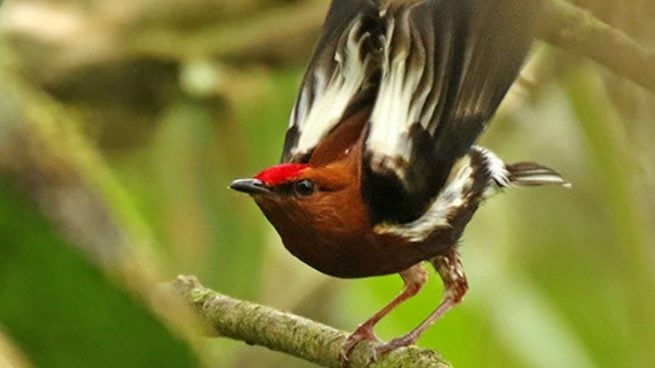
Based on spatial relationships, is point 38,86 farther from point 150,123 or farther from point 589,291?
point 589,291

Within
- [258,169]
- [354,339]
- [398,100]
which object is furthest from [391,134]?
[258,169]

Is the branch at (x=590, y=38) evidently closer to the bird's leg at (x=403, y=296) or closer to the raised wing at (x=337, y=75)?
the raised wing at (x=337, y=75)

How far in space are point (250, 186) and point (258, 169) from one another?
145 centimetres

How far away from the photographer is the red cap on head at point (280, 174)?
0.93 metres

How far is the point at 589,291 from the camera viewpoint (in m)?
2.69

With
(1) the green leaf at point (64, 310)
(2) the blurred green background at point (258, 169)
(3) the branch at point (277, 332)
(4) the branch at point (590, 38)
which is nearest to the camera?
(1) the green leaf at point (64, 310)

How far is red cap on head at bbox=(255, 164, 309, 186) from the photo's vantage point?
0.93 metres

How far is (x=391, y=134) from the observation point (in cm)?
87

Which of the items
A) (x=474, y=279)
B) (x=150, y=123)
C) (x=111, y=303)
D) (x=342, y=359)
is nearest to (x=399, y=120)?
(x=111, y=303)

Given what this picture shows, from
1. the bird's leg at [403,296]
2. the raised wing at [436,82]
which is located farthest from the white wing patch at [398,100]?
the bird's leg at [403,296]

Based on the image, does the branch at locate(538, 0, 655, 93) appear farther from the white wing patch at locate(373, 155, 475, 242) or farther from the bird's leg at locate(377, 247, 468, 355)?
the bird's leg at locate(377, 247, 468, 355)

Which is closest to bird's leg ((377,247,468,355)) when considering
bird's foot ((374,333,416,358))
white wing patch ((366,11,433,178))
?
bird's foot ((374,333,416,358))

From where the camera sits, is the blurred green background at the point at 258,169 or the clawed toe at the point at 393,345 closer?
the clawed toe at the point at 393,345

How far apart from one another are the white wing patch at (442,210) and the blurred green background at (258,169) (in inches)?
12.8
